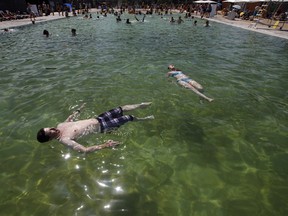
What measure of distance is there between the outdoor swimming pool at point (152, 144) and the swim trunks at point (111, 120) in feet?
0.77

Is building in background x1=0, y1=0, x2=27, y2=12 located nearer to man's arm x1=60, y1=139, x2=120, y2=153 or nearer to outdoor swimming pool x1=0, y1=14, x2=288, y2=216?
outdoor swimming pool x1=0, y1=14, x2=288, y2=216

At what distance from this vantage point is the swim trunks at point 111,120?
6.05 m

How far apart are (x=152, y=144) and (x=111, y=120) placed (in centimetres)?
127

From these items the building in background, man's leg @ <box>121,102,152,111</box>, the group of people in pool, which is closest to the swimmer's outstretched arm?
the group of people in pool

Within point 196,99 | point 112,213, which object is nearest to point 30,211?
point 112,213

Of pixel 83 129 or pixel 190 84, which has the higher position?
pixel 83 129

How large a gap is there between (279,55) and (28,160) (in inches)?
611

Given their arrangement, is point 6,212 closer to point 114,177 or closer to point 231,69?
point 114,177

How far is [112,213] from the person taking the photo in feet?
13.6

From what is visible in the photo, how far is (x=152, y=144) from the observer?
5.98m

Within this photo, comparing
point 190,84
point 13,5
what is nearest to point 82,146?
point 190,84

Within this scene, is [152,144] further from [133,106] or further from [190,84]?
[190,84]

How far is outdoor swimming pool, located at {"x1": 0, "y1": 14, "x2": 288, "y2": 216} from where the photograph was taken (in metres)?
4.41

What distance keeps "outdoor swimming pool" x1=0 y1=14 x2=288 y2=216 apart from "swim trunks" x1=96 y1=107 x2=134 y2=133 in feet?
0.77
